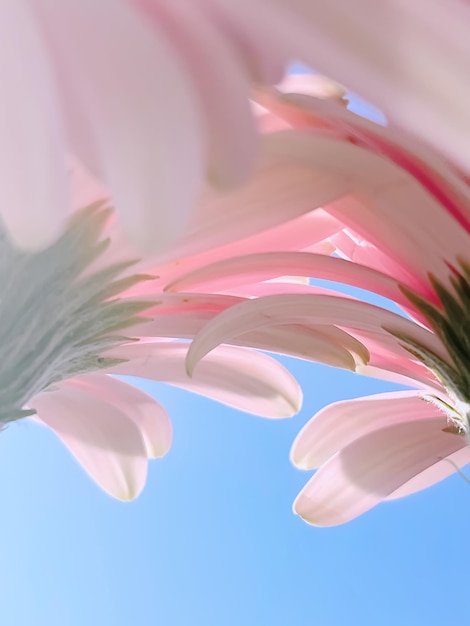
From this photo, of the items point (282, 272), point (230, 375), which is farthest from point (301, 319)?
point (230, 375)

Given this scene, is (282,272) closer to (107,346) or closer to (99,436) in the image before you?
(107,346)

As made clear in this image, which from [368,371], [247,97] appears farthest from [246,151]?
[368,371]

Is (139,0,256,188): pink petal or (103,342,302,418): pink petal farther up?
(103,342,302,418): pink petal

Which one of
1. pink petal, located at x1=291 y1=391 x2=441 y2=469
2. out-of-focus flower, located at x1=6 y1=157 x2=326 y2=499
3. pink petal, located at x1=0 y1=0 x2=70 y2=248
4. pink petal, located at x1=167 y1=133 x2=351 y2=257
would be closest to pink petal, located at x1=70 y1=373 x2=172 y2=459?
out-of-focus flower, located at x1=6 y1=157 x2=326 y2=499

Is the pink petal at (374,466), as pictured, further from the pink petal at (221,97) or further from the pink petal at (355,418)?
the pink petal at (221,97)

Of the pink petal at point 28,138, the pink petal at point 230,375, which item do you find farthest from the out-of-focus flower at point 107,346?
the pink petal at point 28,138

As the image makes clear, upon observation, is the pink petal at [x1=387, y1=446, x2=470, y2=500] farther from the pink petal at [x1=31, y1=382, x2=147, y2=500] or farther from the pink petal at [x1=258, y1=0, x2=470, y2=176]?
the pink petal at [x1=258, y1=0, x2=470, y2=176]

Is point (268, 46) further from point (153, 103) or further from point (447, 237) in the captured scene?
point (447, 237)
